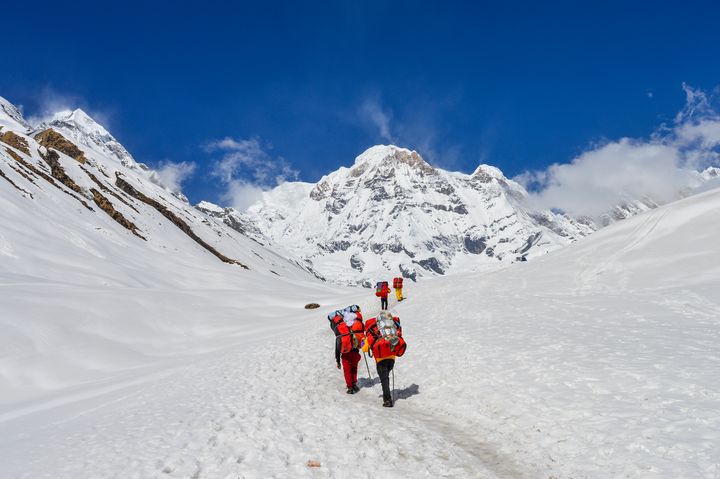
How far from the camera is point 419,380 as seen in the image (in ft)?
44.3

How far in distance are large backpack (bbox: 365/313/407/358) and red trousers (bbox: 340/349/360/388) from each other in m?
1.01

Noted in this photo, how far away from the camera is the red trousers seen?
42.7ft

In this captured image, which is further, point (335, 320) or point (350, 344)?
point (335, 320)

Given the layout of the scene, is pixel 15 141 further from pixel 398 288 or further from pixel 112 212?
pixel 398 288

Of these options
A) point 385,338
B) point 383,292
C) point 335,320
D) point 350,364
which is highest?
point 383,292

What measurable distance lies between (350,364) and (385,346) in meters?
1.71

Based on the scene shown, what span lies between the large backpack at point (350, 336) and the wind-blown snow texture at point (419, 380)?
135cm

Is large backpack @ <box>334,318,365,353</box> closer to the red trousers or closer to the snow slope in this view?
the red trousers

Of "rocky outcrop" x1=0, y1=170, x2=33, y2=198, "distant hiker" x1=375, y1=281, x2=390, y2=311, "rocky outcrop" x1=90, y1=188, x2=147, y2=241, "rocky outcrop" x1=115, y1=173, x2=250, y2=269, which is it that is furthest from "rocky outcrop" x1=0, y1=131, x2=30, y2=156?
"distant hiker" x1=375, y1=281, x2=390, y2=311

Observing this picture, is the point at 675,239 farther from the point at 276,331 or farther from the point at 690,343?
the point at 276,331

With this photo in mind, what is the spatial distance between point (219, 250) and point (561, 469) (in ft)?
355

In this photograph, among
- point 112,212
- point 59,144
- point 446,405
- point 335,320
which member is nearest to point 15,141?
point 59,144

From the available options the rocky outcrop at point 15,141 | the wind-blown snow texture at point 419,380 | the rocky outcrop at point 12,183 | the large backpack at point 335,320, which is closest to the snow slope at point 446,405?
the wind-blown snow texture at point 419,380

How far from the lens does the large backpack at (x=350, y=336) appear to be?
42.3 ft
